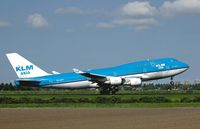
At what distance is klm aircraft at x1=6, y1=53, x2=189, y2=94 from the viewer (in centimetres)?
7869

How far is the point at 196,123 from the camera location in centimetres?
2616

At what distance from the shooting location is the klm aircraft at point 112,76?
78688mm

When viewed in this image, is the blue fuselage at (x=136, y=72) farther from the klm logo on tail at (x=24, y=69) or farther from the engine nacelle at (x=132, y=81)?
the klm logo on tail at (x=24, y=69)

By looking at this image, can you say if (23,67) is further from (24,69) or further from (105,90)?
(105,90)

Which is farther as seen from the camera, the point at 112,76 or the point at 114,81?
the point at 112,76

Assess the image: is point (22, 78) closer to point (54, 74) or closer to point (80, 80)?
point (54, 74)

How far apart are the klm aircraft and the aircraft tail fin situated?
0.57 meters

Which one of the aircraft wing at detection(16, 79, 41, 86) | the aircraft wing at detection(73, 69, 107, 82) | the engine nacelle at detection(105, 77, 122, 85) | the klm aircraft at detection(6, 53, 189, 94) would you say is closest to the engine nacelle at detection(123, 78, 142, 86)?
the klm aircraft at detection(6, 53, 189, 94)

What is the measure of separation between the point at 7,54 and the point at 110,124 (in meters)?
64.9

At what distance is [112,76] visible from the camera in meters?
80.8

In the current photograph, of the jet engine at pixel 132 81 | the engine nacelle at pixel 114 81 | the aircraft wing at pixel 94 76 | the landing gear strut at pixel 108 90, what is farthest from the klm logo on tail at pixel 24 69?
the jet engine at pixel 132 81

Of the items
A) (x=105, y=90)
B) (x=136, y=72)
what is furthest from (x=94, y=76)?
(x=136, y=72)

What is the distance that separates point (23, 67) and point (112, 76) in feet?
57.0

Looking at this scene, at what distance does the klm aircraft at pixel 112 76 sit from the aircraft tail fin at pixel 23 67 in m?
0.57
